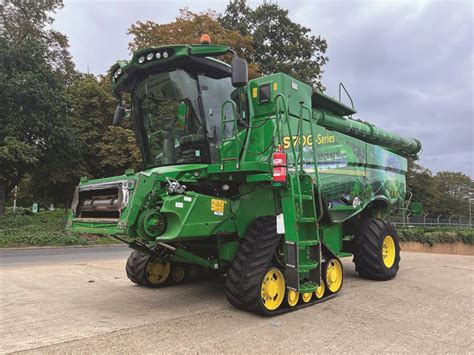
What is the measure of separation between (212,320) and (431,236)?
23.4 meters

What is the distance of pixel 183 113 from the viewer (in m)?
5.56

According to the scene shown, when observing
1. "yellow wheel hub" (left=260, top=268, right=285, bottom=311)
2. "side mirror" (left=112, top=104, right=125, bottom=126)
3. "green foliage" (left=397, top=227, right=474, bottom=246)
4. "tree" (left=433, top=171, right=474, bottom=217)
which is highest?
"tree" (left=433, top=171, right=474, bottom=217)

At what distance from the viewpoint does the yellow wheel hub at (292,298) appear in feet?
17.1

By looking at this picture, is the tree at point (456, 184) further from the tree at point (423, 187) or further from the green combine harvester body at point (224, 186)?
the green combine harvester body at point (224, 186)

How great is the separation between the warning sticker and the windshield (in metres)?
0.61

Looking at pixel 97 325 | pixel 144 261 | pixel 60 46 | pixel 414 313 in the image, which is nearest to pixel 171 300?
pixel 144 261

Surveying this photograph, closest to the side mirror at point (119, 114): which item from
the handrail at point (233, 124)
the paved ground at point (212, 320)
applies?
the handrail at point (233, 124)

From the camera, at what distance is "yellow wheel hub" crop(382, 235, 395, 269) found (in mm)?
7797

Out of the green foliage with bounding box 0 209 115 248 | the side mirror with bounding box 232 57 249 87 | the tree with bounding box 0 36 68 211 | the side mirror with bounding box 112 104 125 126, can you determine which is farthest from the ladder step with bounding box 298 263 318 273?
the tree with bounding box 0 36 68 211

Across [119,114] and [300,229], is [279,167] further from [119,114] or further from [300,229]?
[119,114]

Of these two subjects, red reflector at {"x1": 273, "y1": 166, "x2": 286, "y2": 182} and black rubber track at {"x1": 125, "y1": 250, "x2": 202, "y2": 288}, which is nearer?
red reflector at {"x1": 273, "y1": 166, "x2": 286, "y2": 182}

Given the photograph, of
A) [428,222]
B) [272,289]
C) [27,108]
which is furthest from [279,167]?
[428,222]

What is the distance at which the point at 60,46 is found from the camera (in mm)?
27094

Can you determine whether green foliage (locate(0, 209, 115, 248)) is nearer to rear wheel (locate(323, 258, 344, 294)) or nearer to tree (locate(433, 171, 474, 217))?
rear wheel (locate(323, 258, 344, 294))
